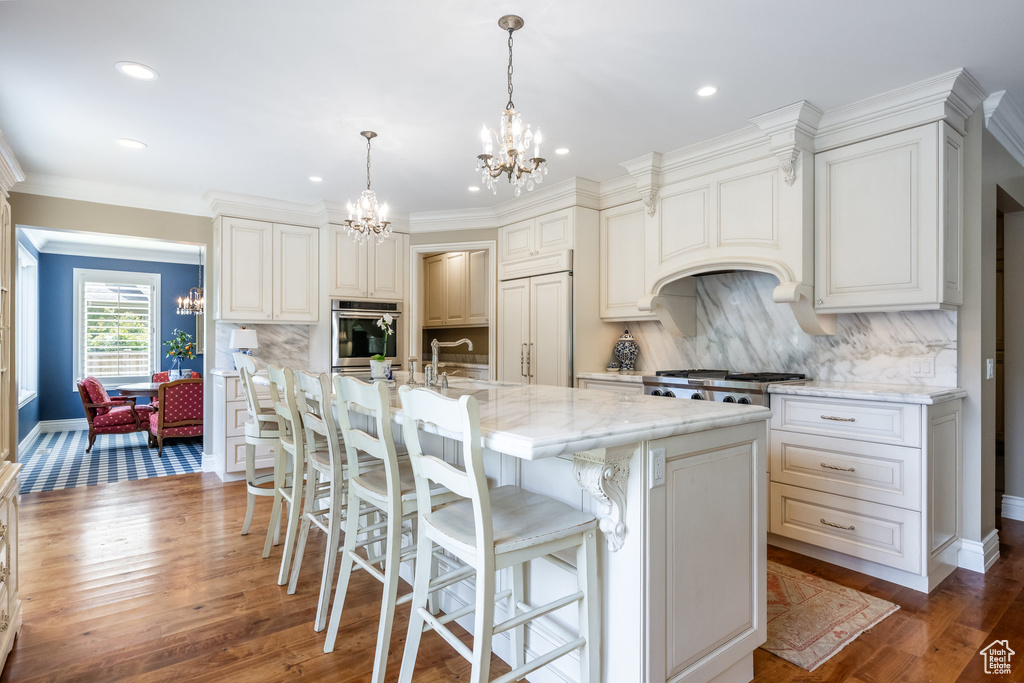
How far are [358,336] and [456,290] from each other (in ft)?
4.95

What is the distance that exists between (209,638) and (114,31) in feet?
8.41

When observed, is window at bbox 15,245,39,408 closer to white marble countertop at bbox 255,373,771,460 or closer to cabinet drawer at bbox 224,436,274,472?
cabinet drawer at bbox 224,436,274,472

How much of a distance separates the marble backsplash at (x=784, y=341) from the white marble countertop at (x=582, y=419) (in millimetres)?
1917

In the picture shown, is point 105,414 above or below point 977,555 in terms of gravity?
above

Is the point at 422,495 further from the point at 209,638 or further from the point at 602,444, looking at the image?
the point at 209,638

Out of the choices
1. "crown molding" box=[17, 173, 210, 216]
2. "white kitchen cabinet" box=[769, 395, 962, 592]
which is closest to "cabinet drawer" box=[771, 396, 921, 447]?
"white kitchen cabinet" box=[769, 395, 962, 592]

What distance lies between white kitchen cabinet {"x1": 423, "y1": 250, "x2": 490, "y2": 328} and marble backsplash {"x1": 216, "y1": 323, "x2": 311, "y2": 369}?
1.68 meters

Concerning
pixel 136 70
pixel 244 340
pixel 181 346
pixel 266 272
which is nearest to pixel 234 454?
pixel 244 340

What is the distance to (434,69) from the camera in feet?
8.68

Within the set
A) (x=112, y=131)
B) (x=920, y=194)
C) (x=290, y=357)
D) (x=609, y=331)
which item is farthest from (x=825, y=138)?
(x=290, y=357)

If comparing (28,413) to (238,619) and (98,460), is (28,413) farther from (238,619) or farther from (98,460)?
(238,619)

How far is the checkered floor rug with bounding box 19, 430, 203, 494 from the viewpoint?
4809 mm

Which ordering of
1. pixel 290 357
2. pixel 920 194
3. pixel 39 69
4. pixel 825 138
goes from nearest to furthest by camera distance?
pixel 39 69, pixel 920 194, pixel 825 138, pixel 290 357

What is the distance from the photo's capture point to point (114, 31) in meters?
2.31
